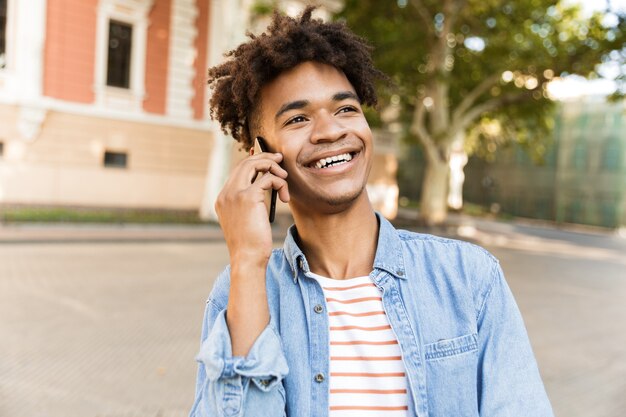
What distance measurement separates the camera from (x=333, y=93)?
1.79m

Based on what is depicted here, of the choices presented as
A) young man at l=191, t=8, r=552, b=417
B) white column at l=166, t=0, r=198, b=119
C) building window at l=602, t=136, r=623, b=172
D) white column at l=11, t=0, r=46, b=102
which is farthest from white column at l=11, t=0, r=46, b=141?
building window at l=602, t=136, r=623, b=172

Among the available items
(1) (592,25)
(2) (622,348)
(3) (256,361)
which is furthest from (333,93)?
(1) (592,25)

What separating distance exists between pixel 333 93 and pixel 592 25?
65.5 ft

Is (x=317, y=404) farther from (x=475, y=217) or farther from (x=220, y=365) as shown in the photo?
(x=475, y=217)

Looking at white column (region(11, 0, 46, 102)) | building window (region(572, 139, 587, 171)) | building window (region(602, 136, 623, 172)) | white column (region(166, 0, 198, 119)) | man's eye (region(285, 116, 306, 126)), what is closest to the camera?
man's eye (region(285, 116, 306, 126))

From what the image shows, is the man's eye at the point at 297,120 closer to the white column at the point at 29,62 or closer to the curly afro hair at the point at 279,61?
the curly afro hair at the point at 279,61

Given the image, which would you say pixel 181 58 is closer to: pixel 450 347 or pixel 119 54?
pixel 119 54

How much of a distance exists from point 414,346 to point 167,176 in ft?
65.0

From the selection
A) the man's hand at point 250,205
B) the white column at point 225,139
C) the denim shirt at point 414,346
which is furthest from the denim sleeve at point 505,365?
the white column at point 225,139

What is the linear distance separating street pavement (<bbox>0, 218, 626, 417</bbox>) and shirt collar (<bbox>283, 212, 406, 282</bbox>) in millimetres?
3311

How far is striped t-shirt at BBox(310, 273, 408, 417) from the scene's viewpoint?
155 cm

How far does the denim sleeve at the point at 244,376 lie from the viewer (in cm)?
144

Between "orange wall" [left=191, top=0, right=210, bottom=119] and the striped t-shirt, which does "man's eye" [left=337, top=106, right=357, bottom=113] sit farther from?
"orange wall" [left=191, top=0, right=210, bottom=119]

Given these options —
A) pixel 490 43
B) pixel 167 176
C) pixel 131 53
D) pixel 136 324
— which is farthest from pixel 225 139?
pixel 136 324
